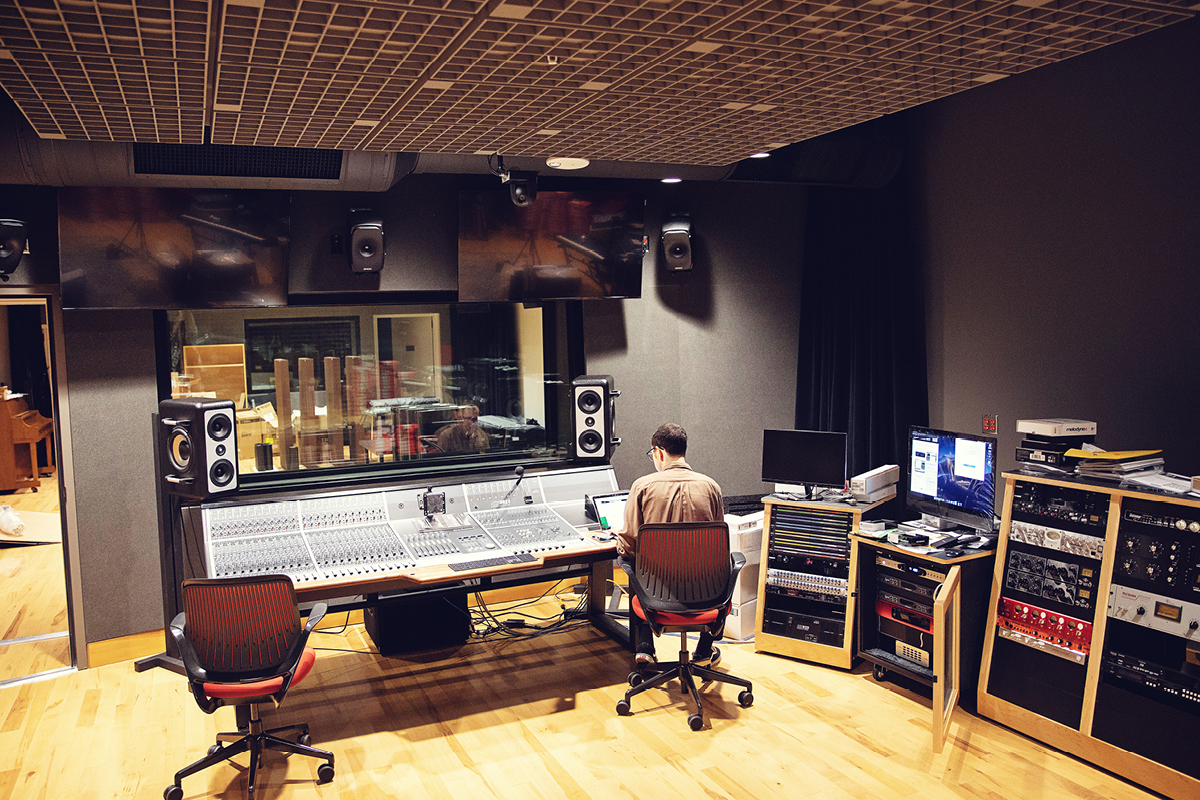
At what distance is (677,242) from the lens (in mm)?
5465

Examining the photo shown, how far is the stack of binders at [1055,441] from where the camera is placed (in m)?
3.64

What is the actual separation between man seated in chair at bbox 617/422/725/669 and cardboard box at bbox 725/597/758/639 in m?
0.64

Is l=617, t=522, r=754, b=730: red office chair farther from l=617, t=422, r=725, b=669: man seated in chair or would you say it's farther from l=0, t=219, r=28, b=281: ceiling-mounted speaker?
l=0, t=219, r=28, b=281: ceiling-mounted speaker

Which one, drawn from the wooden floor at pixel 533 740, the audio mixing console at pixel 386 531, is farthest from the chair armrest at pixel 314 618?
the wooden floor at pixel 533 740

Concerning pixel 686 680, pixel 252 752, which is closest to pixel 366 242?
pixel 252 752

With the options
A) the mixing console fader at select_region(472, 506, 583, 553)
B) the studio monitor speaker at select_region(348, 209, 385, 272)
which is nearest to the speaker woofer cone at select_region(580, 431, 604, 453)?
the mixing console fader at select_region(472, 506, 583, 553)

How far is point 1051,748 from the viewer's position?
3.55 metres

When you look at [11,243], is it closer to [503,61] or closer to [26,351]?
[503,61]

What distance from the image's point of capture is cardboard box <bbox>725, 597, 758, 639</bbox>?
480 centimetres

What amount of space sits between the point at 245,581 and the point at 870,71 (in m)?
2.77

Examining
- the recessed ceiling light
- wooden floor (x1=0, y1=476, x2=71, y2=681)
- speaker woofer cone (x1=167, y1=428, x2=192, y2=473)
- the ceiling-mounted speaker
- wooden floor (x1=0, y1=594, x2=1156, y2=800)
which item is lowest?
wooden floor (x1=0, y1=476, x2=71, y2=681)

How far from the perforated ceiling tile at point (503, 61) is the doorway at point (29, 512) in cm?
236

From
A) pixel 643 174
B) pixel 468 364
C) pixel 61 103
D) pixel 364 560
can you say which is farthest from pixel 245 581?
pixel 643 174

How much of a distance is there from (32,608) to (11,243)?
107 inches
